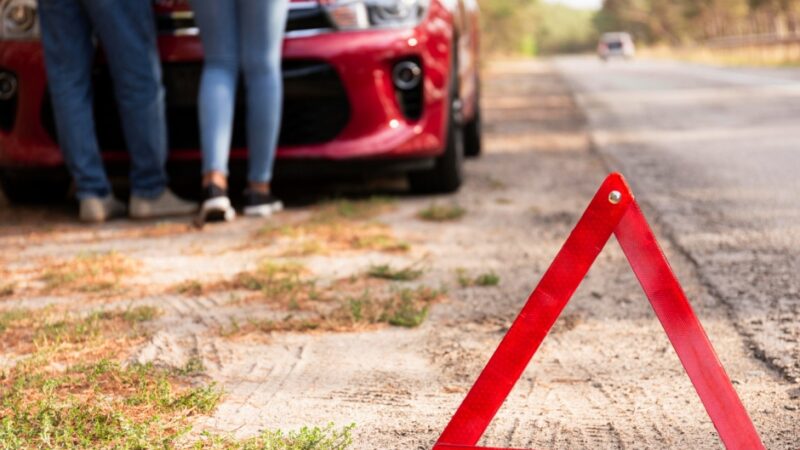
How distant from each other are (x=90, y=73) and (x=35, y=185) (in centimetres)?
93

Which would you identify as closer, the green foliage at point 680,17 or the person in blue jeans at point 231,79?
the person in blue jeans at point 231,79

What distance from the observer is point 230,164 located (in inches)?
232

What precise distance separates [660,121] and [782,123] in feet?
4.30

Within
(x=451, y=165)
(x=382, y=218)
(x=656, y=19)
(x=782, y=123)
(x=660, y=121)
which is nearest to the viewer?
(x=382, y=218)

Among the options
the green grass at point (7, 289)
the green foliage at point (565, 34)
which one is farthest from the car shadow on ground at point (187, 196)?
the green foliage at point (565, 34)

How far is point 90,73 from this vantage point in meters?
5.69

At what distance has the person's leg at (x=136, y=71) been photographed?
5492mm

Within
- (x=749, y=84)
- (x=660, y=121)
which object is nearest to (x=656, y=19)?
(x=749, y=84)

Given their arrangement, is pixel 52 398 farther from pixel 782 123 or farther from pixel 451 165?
pixel 782 123

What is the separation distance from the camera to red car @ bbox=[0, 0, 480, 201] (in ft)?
18.5

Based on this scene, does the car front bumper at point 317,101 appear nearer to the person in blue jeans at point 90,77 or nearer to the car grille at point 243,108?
the car grille at point 243,108

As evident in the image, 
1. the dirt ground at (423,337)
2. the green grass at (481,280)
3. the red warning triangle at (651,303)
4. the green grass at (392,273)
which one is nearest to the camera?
the red warning triangle at (651,303)

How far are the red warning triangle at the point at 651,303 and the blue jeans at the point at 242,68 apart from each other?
3.49 metres

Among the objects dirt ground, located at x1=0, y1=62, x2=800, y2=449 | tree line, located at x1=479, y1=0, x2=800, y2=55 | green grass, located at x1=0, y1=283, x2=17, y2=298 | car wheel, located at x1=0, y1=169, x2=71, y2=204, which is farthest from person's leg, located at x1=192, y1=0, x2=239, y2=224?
tree line, located at x1=479, y1=0, x2=800, y2=55
